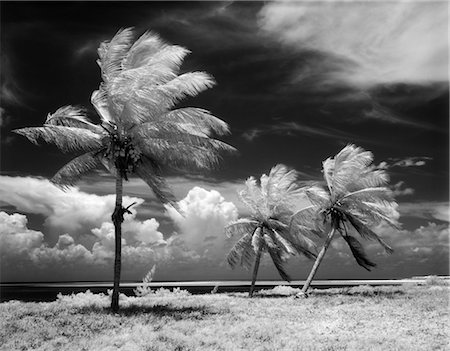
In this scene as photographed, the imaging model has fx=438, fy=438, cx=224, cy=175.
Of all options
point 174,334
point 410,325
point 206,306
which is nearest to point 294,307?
point 206,306

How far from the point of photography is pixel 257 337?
15047mm

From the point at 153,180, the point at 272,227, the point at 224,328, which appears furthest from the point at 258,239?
the point at 224,328

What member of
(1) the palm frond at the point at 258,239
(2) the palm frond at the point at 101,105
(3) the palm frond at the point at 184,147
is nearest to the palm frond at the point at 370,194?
(1) the palm frond at the point at 258,239

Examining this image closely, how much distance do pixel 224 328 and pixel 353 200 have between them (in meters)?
15.7

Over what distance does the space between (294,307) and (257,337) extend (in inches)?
331

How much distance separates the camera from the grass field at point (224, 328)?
550 inches

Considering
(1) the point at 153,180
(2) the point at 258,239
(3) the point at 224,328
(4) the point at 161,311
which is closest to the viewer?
(3) the point at 224,328

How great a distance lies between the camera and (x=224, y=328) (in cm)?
1639

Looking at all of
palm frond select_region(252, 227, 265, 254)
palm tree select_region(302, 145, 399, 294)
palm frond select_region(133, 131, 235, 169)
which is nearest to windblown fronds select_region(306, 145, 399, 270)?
palm tree select_region(302, 145, 399, 294)

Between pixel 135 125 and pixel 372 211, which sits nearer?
pixel 135 125

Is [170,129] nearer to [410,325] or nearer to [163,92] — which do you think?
[163,92]

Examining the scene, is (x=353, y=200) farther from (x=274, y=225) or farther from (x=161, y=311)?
(x=161, y=311)

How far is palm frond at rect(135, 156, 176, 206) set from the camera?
2039 centimetres

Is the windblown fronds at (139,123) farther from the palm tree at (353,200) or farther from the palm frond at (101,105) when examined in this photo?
the palm tree at (353,200)
